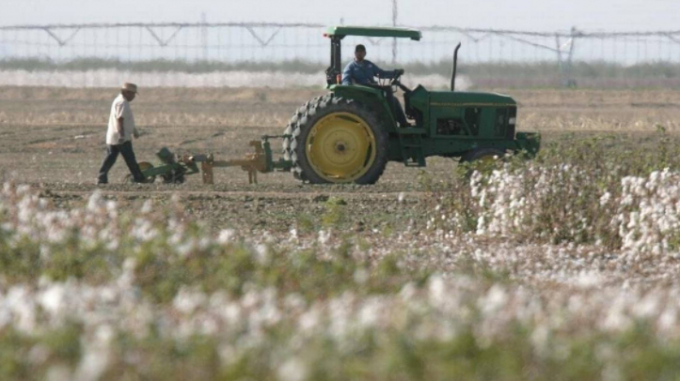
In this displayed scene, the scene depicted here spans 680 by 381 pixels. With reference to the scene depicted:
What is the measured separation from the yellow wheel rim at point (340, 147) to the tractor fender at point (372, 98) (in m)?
0.21

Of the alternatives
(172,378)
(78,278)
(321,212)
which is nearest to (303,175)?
(321,212)

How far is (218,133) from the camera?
27297 millimetres

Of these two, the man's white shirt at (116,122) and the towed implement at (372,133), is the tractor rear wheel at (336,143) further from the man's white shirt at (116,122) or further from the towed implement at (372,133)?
the man's white shirt at (116,122)

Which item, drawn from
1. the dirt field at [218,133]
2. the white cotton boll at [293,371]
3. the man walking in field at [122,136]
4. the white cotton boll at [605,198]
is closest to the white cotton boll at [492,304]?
the white cotton boll at [293,371]

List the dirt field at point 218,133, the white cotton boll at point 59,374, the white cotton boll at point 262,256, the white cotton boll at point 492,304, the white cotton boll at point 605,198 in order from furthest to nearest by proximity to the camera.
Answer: the dirt field at point 218,133, the white cotton boll at point 605,198, the white cotton boll at point 262,256, the white cotton boll at point 492,304, the white cotton boll at point 59,374

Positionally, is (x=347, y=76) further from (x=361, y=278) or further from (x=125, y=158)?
(x=361, y=278)

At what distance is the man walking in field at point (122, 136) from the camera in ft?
54.5

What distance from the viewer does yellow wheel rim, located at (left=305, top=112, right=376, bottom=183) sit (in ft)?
54.1

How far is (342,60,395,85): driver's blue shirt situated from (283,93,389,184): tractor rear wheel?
23cm

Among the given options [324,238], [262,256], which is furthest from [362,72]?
[262,256]

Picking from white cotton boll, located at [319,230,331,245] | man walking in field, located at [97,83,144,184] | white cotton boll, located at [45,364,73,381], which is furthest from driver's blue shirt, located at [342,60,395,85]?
white cotton boll, located at [45,364,73,381]

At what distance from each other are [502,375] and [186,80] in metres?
40.4

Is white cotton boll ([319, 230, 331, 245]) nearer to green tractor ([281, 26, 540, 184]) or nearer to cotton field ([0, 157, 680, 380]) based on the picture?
cotton field ([0, 157, 680, 380])

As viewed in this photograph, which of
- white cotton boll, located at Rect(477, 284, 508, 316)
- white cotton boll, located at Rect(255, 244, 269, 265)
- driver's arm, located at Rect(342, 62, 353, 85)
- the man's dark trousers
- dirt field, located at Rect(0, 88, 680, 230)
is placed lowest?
dirt field, located at Rect(0, 88, 680, 230)
